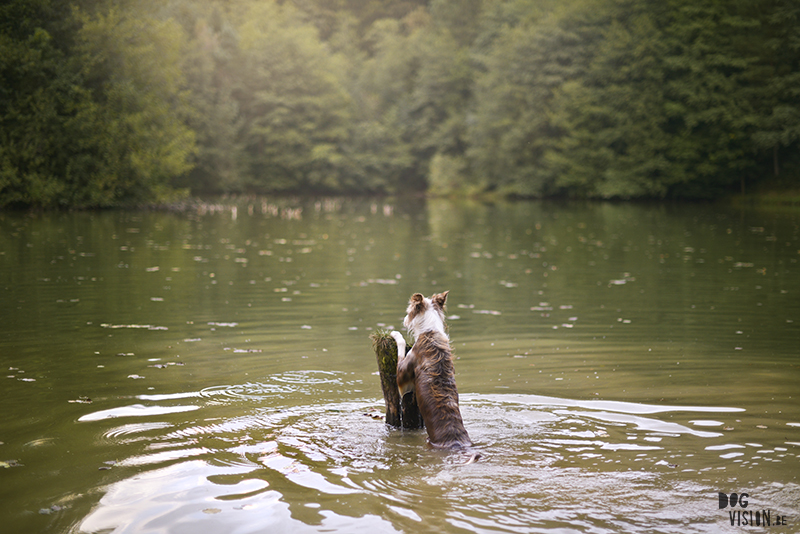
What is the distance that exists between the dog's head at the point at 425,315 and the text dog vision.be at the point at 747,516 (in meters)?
2.96

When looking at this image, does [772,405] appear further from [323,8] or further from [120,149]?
[323,8]

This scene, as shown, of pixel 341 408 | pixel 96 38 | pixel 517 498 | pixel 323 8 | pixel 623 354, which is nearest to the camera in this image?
pixel 517 498

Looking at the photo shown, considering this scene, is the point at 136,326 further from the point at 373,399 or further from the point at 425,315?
the point at 425,315

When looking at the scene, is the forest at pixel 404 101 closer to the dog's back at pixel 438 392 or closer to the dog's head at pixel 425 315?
the dog's head at pixel 425 315

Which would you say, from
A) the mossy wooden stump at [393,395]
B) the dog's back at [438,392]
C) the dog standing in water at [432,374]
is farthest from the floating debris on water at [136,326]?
the dog's back at [438,392]

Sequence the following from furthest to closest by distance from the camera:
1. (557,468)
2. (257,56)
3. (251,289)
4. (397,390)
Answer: (257,56)
(251,289)
(397,390)
(557,468)

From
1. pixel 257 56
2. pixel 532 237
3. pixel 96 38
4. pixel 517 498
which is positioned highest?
pixel 257 56

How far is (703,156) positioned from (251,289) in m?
51.7

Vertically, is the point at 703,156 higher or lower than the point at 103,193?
higher

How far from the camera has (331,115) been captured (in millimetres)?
83562

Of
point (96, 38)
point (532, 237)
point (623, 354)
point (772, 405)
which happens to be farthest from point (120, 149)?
point (772, 405)

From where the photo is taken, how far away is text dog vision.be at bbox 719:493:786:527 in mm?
5215

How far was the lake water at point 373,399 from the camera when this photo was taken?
219 inches

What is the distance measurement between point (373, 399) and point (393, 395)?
4.10ft
